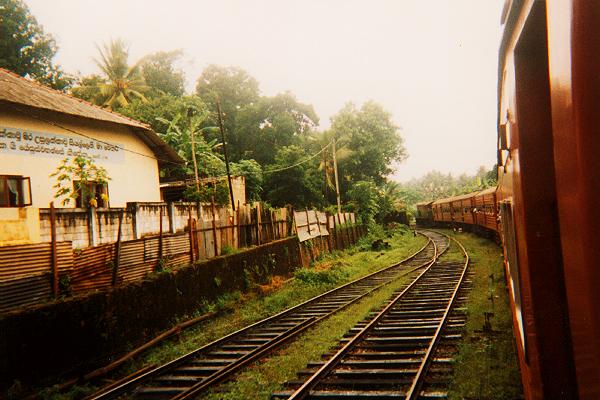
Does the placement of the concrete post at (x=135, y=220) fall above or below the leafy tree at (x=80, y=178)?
below

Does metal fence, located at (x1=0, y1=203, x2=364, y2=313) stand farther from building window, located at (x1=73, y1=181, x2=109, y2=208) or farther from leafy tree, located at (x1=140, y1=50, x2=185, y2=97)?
leafy tree, located at (x1=140, y1=50, x2=185, y2=97)

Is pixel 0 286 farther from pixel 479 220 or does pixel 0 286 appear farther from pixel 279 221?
pixel 479 220

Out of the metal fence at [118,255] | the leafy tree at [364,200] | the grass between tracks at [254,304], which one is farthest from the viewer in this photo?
the leafy tree at [364,200]

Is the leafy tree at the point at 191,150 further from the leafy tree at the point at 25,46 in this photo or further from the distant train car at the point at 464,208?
the distant train car at the point at 464,208

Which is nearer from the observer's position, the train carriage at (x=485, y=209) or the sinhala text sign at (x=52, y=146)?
the sinhala text sign at (x=52, y=146)

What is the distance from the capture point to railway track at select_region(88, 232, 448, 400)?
259 inches

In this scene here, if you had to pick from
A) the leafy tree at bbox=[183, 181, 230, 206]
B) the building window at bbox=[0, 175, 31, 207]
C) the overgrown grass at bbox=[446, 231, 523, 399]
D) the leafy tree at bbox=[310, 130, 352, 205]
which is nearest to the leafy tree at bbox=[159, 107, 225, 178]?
the leafy tree at bbox=[183, 181, 230, 206]

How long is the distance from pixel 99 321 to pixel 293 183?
2191 cm

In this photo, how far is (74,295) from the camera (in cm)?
853

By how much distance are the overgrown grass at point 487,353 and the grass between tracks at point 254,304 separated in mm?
3053

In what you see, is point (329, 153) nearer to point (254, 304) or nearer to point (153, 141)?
point (153, 141)

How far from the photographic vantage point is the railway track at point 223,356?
6.59 m

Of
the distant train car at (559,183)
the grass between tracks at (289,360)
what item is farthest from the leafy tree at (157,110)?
the distant train car at (559,183)

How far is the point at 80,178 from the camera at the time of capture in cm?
1536
